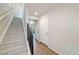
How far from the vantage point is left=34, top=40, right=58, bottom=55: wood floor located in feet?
4.47

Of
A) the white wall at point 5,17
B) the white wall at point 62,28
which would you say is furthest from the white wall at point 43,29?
the white wall at point 5,17

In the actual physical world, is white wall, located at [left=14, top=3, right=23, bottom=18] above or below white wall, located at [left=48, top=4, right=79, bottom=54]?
above

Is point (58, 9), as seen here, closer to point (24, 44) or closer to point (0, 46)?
point (24, 44)

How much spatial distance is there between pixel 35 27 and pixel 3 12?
448 millimetres

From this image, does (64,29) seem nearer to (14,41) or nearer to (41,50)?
(41,50)

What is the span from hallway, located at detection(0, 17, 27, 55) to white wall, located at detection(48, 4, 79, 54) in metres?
0.38

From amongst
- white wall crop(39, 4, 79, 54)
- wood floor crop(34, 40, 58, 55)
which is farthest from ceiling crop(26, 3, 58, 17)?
wood floor crop(34, 40, 58, 55)

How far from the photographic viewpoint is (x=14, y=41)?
1328mm

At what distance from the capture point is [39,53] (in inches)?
53.7

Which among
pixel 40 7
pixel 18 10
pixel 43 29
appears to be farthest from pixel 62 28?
pixel 18 10

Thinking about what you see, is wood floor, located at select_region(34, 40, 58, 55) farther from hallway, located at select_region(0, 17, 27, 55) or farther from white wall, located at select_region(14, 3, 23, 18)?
white wall, located at select_region(14, 3, 23, 18)

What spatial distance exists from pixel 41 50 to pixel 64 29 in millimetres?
405

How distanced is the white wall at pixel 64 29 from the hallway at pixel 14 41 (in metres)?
0.38
